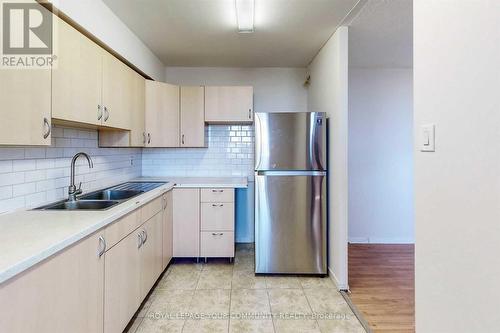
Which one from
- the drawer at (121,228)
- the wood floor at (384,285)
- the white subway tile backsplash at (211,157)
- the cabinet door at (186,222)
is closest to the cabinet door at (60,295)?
the drawer at (121,228)

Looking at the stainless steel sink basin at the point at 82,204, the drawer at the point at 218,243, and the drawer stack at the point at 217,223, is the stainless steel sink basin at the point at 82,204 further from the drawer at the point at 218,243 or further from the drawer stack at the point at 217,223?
the drawer at the point at 218,243

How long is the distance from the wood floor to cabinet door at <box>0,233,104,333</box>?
1825mm

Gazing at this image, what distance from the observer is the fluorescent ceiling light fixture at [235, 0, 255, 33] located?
2.06 meters

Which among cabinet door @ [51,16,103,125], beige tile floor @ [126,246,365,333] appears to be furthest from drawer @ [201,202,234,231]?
cabinet door @ [51,16,103,125]

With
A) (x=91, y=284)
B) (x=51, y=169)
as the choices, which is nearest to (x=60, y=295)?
(x=91, y=284)

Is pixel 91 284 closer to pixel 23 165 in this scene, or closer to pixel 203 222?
pixel 23 165

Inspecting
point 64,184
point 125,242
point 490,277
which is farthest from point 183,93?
point 490,277

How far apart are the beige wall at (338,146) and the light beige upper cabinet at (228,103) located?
0.94m

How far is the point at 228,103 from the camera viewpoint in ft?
10.8

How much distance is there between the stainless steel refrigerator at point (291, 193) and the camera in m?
2.71

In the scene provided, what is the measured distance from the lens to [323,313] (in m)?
2.13

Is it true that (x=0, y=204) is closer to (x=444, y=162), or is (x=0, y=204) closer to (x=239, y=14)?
(x=239, y=14)

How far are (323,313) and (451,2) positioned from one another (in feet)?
6.85

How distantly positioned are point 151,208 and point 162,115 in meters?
1.29
